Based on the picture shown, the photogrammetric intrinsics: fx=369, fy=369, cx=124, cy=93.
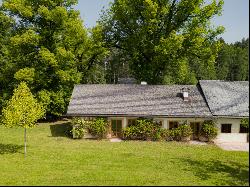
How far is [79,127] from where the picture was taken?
1454 inches

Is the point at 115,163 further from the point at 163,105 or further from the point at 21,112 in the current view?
the point at 163,105

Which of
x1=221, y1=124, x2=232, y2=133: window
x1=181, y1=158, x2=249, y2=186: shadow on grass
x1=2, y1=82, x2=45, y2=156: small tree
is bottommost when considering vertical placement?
x1=181, y1=158, x2=249, y2=186: shadow on grass

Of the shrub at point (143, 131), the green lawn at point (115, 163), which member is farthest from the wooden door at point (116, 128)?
the green lawn at point (115, 163)

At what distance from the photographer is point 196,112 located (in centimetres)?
3691

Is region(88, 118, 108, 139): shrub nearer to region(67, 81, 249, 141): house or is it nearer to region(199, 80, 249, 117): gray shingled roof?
region(67, 81, 249, 141): house

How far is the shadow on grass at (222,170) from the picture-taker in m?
23.0

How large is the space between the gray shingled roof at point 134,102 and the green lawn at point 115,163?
10.8 ft

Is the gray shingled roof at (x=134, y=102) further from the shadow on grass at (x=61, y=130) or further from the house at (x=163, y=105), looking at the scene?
the shadow on grass at (x=61, y=130)

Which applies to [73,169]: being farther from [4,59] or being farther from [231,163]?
[4,59]

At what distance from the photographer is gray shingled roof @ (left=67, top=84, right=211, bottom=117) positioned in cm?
3691

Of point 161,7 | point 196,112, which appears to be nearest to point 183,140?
point 196,112

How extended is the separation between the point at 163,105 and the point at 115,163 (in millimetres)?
12472

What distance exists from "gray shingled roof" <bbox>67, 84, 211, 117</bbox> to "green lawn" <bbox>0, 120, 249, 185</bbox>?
3.28 metres

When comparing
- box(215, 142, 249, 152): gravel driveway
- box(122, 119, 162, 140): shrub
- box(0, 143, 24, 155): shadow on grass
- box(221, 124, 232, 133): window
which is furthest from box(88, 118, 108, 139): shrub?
box(221, 124, 232, 133): window
